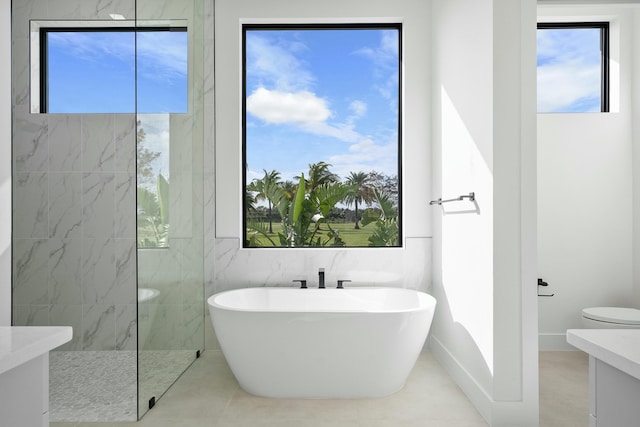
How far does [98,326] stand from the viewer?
3451 millimetres

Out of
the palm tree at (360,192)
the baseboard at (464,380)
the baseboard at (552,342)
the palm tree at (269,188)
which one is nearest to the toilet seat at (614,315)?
the baseboard at (552,342)

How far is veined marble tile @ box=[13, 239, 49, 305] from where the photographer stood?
11.3 feet

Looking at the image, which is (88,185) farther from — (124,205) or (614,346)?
(614,346)

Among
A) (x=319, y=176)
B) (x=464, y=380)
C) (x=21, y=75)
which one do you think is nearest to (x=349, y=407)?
(x=464, y=380)

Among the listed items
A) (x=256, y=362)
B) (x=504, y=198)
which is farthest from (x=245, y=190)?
(x=504, y=198)

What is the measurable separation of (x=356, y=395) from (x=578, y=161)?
2577 mm

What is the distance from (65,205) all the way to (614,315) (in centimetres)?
430

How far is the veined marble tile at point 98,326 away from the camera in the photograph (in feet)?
11.3

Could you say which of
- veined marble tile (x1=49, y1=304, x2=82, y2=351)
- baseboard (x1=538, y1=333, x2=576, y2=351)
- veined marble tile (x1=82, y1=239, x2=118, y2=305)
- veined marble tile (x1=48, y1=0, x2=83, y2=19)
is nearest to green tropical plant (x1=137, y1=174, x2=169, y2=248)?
veined marble tile (x1=82, y1=239, x2=118, y2=305)

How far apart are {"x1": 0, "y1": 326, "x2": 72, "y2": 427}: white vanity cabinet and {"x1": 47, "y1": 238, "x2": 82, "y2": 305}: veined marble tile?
250 centimetres

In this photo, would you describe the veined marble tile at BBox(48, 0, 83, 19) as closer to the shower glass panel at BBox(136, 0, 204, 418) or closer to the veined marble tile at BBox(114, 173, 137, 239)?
the shower glass panel at BBox(136, 0, 204, 418)

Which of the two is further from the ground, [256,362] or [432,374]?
[256,362]

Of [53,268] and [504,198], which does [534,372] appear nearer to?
[504,198]

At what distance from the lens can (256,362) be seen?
2.49 metres
